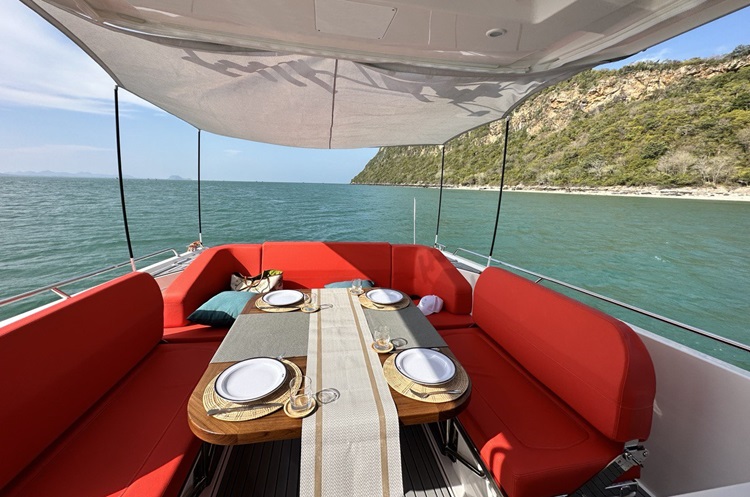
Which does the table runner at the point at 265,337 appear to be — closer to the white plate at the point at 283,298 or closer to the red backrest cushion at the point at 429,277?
the white plate at the point at 283,298

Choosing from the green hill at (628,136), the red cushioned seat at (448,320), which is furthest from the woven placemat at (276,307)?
the green hill at (628,136)

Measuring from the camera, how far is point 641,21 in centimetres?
124

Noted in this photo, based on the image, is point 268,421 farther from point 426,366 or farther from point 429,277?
point 429,277

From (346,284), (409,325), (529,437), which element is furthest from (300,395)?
(346,284)

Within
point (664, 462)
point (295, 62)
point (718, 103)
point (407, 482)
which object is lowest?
point (407, 482)

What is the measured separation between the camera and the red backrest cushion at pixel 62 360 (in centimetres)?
93

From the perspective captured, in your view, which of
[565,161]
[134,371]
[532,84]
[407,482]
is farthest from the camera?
[565,161]

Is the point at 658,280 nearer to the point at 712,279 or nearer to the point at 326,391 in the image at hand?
the point at 712,279

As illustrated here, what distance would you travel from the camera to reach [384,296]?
1.81 metres

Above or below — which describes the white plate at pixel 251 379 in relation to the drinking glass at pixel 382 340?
below

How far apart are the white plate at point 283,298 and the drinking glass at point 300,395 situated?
2.32 feet

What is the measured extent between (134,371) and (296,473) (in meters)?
0.97

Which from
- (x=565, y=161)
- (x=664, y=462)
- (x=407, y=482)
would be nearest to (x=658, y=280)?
(x=664, y=462)

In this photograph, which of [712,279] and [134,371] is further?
[712,279]
